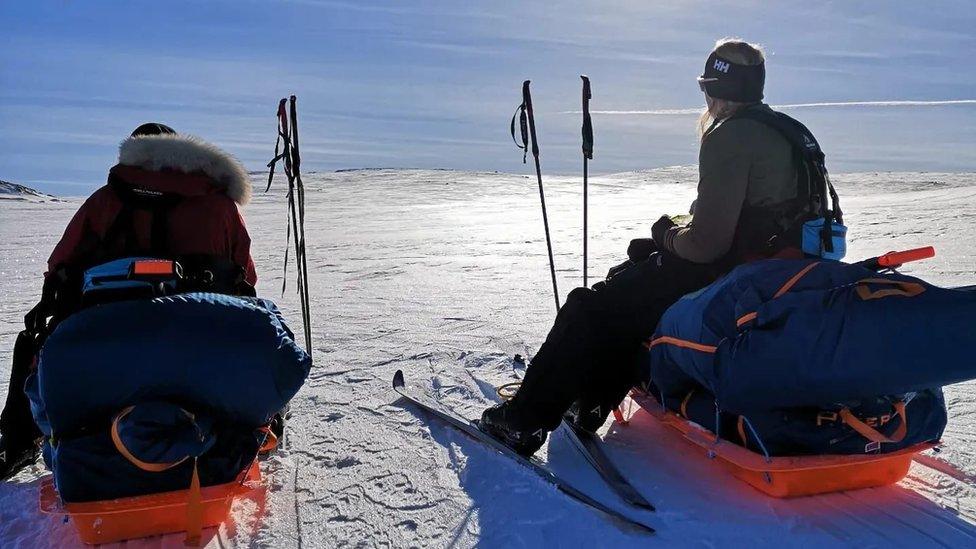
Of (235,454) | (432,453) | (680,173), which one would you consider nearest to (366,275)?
(432,453)

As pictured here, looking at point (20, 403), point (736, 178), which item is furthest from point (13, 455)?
point (736, 178)

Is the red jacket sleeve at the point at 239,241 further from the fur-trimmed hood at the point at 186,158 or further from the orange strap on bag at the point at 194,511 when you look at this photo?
the orange strap on bag at the point at 194,511

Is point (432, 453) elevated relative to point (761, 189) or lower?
lower

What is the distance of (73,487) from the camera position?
7.69 ft

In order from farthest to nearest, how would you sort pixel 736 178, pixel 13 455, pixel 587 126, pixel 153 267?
pixel 587 126
pixel 13 455
pixel 736 178
pixel 153 267

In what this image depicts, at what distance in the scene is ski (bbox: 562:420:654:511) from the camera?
2.77m

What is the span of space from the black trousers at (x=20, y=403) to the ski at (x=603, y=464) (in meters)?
2.20

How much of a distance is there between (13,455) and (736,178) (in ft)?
9.92

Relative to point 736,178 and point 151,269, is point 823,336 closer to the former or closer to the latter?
point 736,178

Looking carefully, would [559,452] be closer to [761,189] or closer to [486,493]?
[486,493]

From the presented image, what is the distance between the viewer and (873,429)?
2576mm

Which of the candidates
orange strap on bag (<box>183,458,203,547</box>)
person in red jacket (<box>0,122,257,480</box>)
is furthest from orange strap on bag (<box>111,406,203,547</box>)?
person in red jacket (<box>0,122,257,480</box>)

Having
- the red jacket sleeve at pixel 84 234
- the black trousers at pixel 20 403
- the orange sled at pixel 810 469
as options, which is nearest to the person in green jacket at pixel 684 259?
the orange sled at pixel 810 469

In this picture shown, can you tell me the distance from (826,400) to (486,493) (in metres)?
1.26
